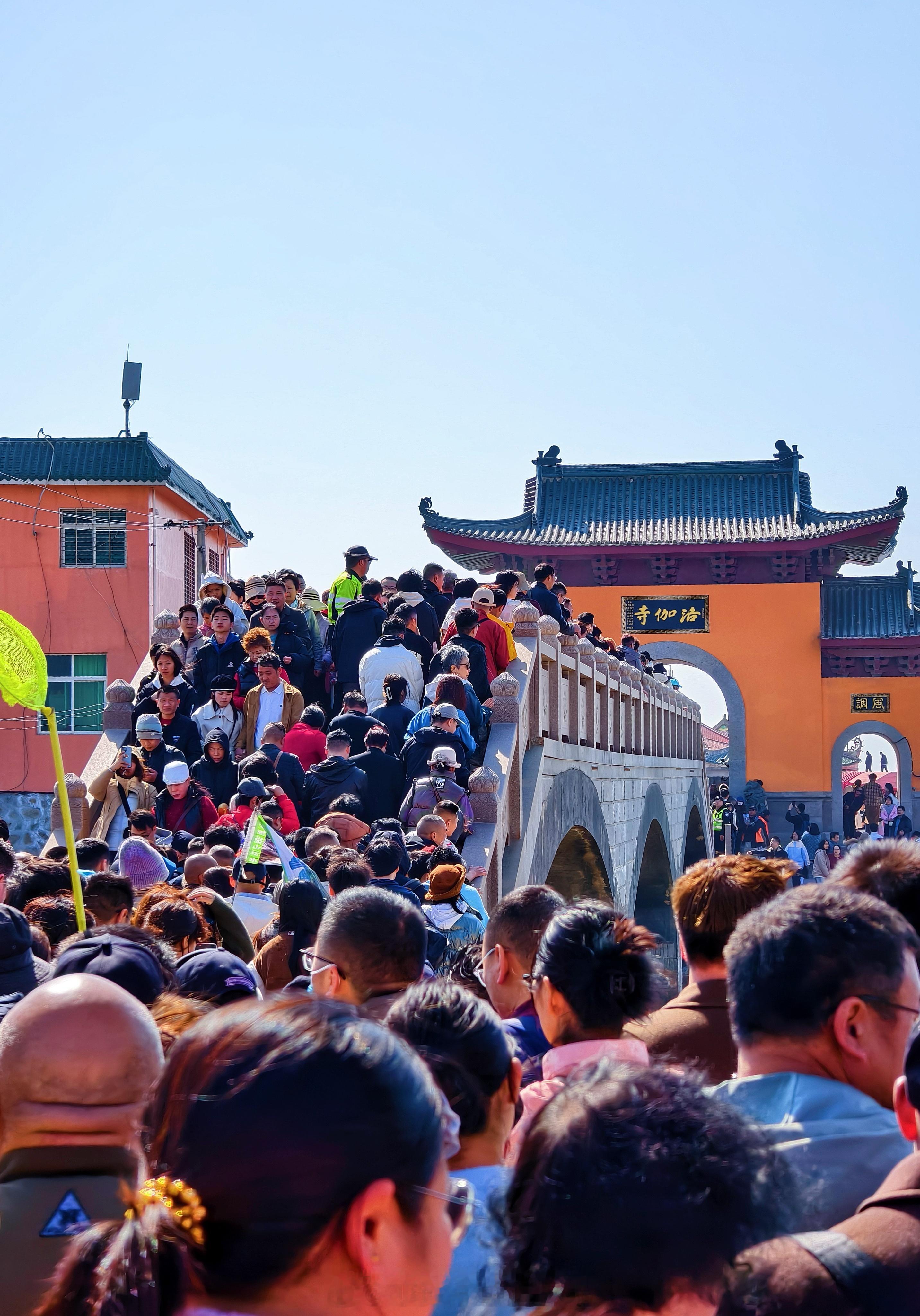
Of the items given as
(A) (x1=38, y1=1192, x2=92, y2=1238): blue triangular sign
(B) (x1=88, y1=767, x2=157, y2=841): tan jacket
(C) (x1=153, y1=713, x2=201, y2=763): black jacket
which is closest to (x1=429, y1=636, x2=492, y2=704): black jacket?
(C) (x1=153, y1=713, x2=201, y2=763): black jacket

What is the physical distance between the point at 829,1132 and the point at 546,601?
31.1 feet

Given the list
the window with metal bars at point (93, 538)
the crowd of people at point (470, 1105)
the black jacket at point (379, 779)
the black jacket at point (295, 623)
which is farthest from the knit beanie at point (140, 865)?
the window with metal bars at point (93, 538)

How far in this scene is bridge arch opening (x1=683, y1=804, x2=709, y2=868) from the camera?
25.9 metres

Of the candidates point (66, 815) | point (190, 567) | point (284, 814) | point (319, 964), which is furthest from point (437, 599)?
point (190, 567)

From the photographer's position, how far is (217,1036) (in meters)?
1.34

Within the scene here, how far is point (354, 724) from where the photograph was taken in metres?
8.26

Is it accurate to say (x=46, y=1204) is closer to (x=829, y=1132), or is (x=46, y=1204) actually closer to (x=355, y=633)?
(x=829, y=1132)

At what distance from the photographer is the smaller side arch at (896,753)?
2817cm

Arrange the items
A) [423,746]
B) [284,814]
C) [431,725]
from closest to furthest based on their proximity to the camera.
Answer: [284,814] < [423,746] < [431,725]

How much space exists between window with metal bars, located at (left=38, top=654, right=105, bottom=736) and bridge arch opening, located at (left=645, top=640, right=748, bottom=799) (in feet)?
40.2

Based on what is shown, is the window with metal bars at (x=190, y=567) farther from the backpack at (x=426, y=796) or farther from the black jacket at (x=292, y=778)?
the backpack at (x=426, y=796)

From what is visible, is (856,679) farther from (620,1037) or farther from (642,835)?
(620,1037)

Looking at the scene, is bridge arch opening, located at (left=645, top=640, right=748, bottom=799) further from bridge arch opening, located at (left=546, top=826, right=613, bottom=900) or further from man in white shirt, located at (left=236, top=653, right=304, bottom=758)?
man in white shirt, located at (left=236, top=653, right=304, bottom=758)

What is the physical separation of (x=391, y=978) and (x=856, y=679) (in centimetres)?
2733
